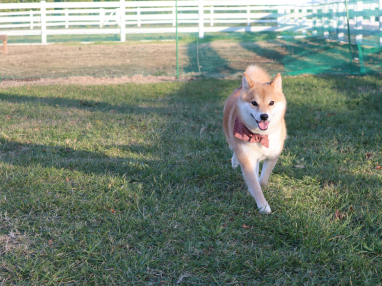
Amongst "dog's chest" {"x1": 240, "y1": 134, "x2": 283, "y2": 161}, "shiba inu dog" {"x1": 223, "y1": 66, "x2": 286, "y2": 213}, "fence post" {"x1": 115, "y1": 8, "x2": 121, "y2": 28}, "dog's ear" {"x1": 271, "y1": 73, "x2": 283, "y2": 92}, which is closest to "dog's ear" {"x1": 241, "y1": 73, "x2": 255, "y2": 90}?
"shiba inu dog" {"x1": 223, "y1": 66, "x2": 286, "y2": 213}

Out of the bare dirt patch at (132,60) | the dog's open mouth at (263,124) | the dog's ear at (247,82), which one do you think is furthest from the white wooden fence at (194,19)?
the dog's open mouth at (263,124)

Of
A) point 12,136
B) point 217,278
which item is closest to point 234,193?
point 217,278

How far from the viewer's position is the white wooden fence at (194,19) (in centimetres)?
1069

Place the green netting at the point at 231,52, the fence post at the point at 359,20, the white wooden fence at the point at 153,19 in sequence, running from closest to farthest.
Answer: the fence post at the point at 359,20
the green netting at the point at 231,52
the white wooden fence at the point at 153,19

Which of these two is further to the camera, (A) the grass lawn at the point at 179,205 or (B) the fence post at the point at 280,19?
(B) the fence post at the point at 280,19

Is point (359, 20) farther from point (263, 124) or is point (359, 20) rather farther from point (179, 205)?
point (179, 205)

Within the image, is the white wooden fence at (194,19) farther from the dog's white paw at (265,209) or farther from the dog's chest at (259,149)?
the dog's white paw at (265,209)

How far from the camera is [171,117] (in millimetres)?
6129

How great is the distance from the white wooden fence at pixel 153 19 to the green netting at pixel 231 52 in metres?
0.17

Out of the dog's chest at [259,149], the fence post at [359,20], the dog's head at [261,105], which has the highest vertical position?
the fence post at [359,20]

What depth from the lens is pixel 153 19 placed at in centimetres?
1256

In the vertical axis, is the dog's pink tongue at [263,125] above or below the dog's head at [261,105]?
below

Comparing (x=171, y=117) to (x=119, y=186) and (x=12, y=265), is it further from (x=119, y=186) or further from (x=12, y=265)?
(x=12, y=265)

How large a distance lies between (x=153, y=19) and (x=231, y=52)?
3.28 metres
